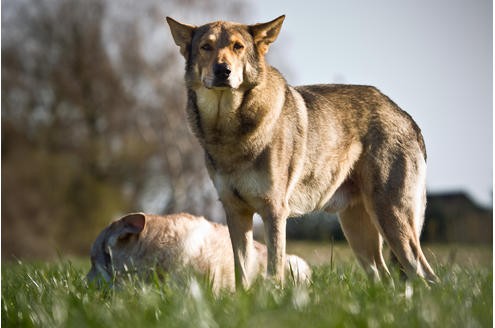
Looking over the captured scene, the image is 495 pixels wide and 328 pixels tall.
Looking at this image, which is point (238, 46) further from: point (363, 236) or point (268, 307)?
point (268, 307)

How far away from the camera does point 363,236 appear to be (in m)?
6.50

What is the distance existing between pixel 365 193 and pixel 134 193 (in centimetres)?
1969

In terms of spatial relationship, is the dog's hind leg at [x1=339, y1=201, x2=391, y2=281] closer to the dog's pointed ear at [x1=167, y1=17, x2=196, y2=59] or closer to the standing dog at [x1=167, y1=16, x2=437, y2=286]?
the standing dog at [x1=167, y1=16, x2=437, y2=286]

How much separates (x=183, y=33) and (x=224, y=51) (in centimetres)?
57

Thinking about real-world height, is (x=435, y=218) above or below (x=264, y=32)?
below

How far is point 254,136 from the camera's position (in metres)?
5.41

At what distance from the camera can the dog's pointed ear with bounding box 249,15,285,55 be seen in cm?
561

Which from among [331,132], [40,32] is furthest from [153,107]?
[331,132]

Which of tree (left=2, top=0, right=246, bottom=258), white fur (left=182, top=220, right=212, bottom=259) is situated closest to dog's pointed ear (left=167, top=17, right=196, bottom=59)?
white fur (left=182, top=220, right=212, bottom=259)

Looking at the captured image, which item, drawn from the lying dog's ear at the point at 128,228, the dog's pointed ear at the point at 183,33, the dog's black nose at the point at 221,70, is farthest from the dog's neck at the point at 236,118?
the lying dog's ear at the point at 128,228

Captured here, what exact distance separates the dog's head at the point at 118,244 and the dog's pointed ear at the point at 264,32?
1819mm

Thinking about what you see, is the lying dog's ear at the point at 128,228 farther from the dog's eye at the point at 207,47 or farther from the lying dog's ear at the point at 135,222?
the dog's eye at the point at 207,47

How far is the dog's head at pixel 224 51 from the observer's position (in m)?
5.25

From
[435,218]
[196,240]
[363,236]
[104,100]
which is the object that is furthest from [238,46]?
[104,100]
